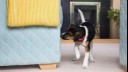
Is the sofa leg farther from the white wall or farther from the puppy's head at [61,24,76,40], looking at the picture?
the white wall

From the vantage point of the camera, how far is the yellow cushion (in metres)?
1.61

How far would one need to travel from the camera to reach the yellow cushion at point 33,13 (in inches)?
63.6

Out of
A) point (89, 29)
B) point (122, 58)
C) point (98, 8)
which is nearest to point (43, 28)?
point (89, 29)

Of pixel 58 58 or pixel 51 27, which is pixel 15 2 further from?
pixel 58 58

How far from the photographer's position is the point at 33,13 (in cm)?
164

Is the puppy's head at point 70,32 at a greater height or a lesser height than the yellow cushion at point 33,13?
lesser

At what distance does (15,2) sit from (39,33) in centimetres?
26

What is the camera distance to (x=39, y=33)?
5.52 feet

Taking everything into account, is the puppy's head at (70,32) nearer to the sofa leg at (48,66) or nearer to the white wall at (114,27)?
the sofa leg at (48,66)

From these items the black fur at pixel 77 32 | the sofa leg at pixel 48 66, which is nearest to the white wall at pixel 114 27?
the black fur at pixel 77 32

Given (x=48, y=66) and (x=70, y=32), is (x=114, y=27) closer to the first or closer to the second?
(x=70, y=32)

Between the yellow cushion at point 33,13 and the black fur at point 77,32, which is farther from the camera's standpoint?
the black fur at point 77,32

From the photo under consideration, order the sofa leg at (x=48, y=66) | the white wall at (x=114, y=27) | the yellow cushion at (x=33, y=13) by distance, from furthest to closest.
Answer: the white wall at (x=114, y=27) → the sofa leg at (x=48, y=66) → the yellow cushion at (x=33, y=13)

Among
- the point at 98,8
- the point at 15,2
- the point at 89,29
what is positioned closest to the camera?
the point at 15,2
